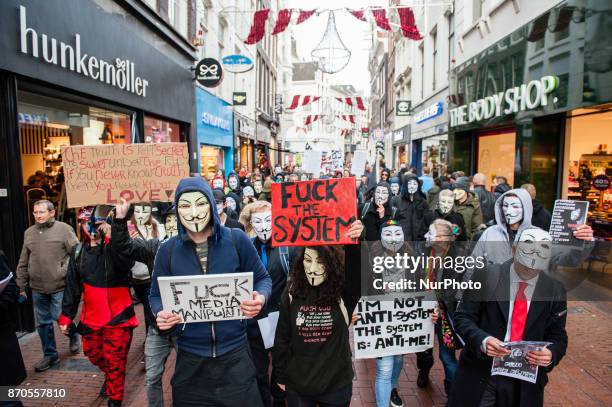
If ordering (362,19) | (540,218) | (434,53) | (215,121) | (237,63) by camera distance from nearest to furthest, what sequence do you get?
1. (540,218)
2. (362,19)
3. (237,63)
4. (215,121)
5. (434,53)

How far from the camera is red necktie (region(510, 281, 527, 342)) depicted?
9.08 ft

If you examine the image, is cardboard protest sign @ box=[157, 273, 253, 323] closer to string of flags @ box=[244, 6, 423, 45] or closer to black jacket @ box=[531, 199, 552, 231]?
black jacket @ box=[531, 199, 552, 231]

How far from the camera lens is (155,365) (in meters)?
3.71

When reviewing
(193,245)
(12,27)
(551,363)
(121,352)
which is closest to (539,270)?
(551,363)

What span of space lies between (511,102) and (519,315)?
9084 millimetres

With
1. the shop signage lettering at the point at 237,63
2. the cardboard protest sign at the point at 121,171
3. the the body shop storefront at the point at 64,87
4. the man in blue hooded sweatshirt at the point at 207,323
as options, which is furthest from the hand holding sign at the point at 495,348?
the shop signage lettering at the point at 237,63

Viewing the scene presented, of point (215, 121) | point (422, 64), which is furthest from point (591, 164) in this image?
point (422, 64)

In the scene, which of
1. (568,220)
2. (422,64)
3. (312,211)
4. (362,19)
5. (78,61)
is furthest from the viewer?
(422,64)

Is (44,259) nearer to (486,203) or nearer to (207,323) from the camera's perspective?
(207,323)

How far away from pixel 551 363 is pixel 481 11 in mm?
12993

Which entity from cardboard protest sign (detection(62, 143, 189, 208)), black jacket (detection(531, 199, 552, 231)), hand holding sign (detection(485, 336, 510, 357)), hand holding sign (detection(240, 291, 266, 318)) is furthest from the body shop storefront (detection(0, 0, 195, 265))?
black jacket (detection(531, 199, 552, 231))

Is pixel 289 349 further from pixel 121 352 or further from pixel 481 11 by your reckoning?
pixel 481 11

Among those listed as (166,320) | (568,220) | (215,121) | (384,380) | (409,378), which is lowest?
(409,378)

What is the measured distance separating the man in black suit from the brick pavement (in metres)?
1.57
